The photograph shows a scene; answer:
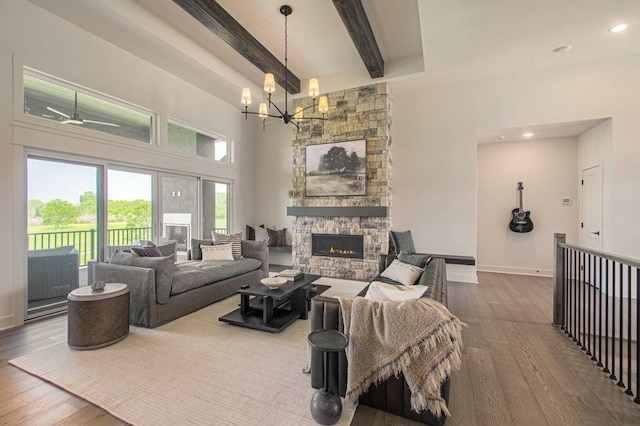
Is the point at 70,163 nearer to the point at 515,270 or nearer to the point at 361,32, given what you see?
the point at 361,32

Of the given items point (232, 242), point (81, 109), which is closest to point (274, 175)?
point (232, 242)

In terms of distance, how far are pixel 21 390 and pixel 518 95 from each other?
705 cm

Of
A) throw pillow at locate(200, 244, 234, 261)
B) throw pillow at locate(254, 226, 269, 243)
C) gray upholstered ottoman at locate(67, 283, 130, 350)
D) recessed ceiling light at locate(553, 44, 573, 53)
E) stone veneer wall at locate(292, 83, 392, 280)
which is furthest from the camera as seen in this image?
throw pillow at locate(254, 226, 269, 243)

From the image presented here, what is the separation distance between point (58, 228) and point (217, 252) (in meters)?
1.98

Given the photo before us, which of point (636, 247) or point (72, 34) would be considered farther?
point (636, 247)

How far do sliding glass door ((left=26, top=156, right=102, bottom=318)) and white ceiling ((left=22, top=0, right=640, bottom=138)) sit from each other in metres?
1.95

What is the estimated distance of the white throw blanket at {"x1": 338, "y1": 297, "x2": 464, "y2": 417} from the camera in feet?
5.14

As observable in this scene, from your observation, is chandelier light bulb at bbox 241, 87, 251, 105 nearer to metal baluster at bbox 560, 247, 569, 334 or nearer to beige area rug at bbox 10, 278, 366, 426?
beige area rug at bbox 10, 278, 366, 426

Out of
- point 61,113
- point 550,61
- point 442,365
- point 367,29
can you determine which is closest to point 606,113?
point 550,61

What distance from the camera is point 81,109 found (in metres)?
3.80

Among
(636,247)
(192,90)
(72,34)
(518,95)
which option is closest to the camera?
(72,34)

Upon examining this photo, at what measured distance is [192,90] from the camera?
5398 mm

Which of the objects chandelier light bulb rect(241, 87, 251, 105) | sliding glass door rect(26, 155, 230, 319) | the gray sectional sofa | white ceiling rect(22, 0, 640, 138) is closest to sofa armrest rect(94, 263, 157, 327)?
the gray sectional sofa

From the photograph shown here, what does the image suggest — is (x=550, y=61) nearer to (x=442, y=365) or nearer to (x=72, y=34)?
(x=442, y=365)
